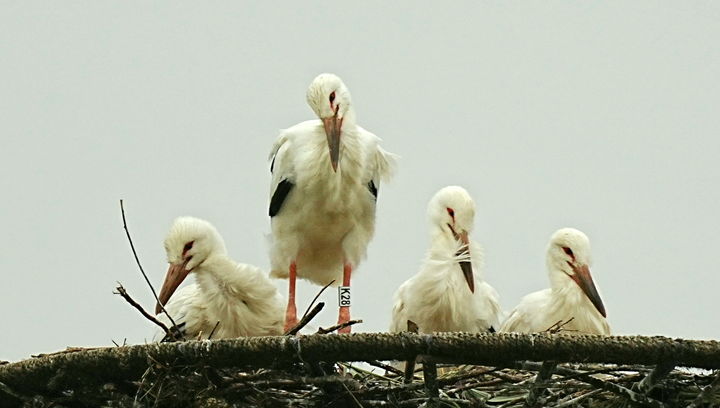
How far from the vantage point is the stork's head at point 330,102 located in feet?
20.9

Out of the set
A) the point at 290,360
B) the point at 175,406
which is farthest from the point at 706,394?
the point at 175,406

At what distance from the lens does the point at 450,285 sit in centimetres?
653

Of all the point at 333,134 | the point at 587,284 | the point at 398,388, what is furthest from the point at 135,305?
the point at 587,284

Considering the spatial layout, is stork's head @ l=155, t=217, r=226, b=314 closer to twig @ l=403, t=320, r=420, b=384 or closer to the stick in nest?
the stick in nest

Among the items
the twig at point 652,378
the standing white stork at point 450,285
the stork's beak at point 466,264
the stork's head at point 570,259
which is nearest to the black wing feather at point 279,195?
the standing white stork at point 450,285

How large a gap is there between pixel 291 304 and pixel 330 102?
0.92 m

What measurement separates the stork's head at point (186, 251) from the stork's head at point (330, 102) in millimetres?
649

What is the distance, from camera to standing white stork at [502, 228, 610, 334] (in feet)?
21.2

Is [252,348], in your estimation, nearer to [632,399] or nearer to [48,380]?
[48,380]

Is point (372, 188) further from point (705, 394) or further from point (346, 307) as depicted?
point (705, 394)

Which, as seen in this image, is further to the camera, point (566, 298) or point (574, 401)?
point (566, 298)

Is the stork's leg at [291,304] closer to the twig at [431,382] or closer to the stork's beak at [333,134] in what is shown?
the stork's beak at [333,134]

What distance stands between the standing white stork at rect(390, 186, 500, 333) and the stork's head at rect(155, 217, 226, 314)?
2.92 ft

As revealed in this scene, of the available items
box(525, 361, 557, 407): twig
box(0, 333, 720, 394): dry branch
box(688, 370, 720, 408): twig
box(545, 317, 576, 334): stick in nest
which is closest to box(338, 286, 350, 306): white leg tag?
box(545, 317, 576, 334): stick in nest
